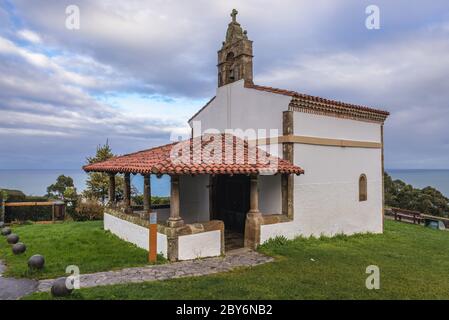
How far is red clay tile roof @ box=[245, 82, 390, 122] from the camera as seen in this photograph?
470 inches

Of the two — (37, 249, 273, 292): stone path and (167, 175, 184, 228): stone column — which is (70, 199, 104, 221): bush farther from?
(37, 249, 273, 292): stone path

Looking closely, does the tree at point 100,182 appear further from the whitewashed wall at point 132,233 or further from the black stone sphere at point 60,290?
the black stone sphere at point 60,290

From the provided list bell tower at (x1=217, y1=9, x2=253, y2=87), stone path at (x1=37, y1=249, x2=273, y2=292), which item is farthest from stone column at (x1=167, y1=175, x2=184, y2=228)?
bell tower at (x1=217, y1=9, x2=253, y2=87)

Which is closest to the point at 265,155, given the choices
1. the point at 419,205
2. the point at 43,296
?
the point at 43,296

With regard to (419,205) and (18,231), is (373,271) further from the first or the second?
(419,205)

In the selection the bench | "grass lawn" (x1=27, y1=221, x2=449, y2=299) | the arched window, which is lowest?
the bench

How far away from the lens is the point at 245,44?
44.7 feet

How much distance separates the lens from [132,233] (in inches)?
463

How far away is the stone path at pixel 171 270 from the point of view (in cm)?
730

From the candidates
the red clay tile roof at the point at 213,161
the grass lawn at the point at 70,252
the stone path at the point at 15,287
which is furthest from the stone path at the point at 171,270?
the red clay tile roof at the point at 213,161

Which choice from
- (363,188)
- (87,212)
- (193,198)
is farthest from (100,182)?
(363,188)

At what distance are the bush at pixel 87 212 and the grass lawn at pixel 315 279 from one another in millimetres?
13023

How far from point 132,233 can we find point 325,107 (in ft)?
30.2

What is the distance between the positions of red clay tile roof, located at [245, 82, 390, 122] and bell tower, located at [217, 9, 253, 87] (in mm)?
761
